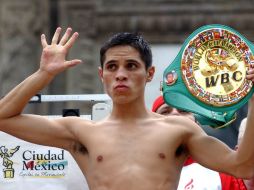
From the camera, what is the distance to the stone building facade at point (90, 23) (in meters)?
9.50

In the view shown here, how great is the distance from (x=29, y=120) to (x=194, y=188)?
40.7 inches

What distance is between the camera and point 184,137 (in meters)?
3.95

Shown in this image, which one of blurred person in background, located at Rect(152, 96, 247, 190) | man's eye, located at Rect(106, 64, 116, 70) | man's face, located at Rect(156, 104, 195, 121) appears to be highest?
man's eye, located at Rect(106, 64, 116, 70)

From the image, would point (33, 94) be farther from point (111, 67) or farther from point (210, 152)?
point (210, 152)

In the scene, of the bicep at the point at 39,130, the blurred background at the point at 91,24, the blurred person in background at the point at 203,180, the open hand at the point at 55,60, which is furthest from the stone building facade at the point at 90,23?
the open hand at the point at 55,60

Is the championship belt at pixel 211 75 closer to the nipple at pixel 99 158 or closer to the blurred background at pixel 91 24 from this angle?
the nipple at pixel 99 158

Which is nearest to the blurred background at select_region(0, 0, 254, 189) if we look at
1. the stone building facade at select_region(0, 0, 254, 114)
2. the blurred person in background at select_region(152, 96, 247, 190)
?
the stone building facade at select_region(0, 0, 254, 114)

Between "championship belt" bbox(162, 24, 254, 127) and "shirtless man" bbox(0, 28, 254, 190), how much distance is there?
0.08 metres

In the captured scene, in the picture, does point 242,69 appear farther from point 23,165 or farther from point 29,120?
point 23,165

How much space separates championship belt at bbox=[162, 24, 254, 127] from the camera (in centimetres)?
398

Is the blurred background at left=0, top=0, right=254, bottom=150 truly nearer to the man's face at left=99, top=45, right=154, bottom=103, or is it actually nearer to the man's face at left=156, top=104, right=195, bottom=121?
the man's face at left=156, top=104, right=195, bottom=121

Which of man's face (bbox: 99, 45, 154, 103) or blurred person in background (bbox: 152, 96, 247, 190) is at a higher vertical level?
man's face (bbox: 99, 45, 154, 103)

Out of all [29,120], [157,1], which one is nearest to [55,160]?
[29,120]

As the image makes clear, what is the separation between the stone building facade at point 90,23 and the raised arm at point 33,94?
5.41 m
